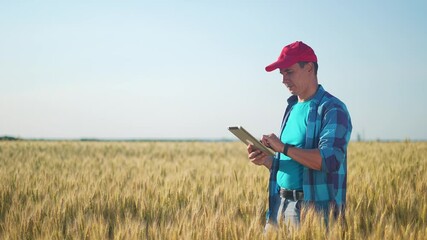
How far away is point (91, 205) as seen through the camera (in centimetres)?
411

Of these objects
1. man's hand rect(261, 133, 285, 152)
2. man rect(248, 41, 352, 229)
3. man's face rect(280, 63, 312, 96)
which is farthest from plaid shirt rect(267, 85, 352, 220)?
man's hand rect(261, 133, 285, 152)

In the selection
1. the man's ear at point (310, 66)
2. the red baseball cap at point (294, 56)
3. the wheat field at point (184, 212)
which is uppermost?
the red baseball cap at point (294, 56)

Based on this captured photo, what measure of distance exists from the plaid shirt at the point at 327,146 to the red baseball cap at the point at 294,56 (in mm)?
216

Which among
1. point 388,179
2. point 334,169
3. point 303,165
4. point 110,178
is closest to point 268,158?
point 303,165

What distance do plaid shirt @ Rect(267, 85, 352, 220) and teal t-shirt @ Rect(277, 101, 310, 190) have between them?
0.23ft

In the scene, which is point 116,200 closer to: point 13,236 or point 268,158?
point 13,236

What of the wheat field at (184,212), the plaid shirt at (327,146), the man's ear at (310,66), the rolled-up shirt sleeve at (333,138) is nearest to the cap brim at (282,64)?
the man's ear at (310,66)

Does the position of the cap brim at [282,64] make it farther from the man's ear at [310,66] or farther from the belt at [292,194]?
the belt at [292,194]

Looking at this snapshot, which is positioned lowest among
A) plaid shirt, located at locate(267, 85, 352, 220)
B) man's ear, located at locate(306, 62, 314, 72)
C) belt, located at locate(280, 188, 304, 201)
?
belt, located at locate(280, 188, 304, 201)

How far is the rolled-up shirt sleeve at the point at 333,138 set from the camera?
2.33m

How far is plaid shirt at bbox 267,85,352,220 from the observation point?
7.68 ft

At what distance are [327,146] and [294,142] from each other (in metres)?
0.28

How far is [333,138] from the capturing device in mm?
2340

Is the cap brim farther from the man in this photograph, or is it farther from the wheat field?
the wheat field
